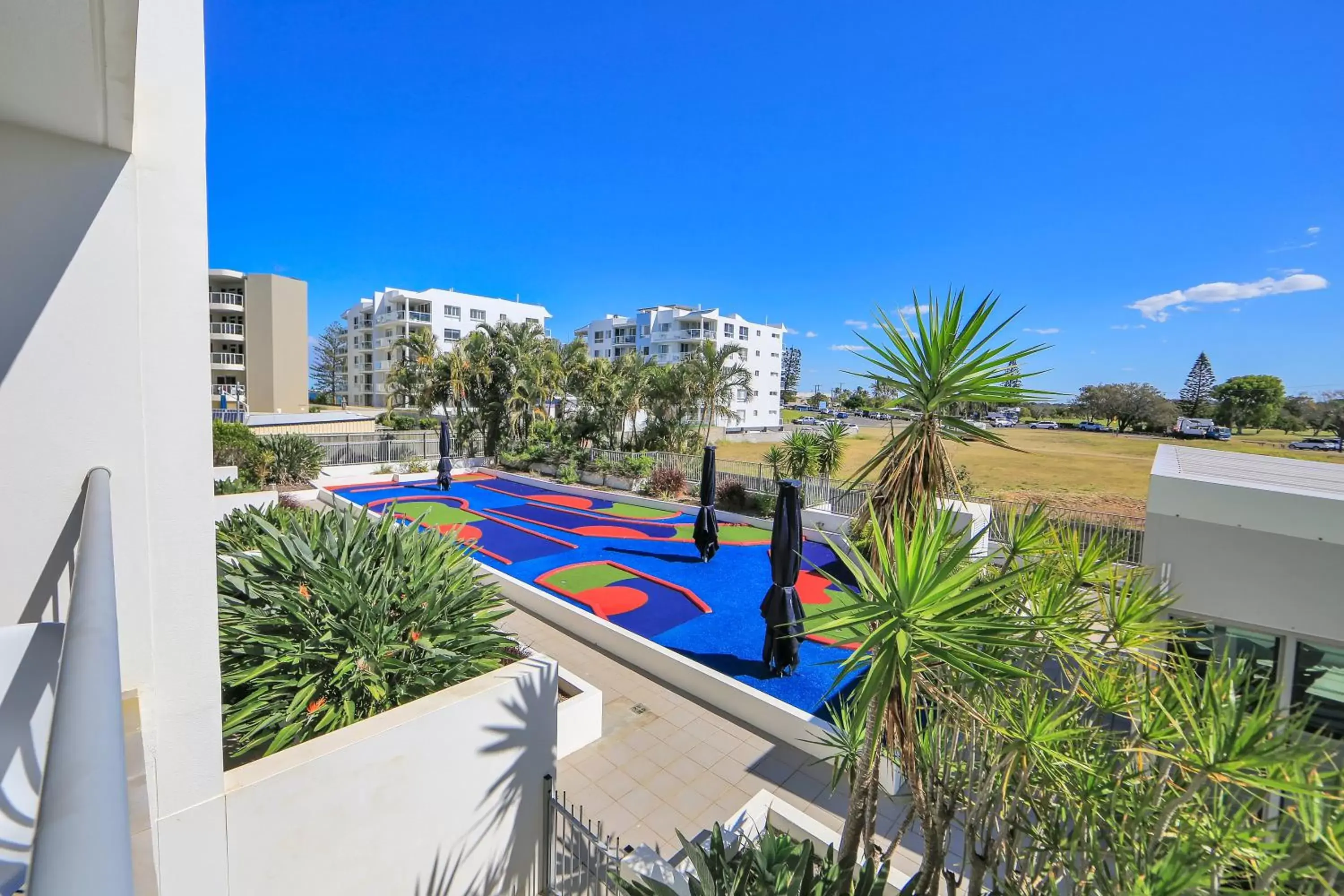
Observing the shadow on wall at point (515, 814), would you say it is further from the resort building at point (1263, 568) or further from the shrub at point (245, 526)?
the resort building at point (1263, 568)

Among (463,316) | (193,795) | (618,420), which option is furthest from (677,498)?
(463,316)

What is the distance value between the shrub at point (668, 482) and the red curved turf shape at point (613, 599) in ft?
31.2

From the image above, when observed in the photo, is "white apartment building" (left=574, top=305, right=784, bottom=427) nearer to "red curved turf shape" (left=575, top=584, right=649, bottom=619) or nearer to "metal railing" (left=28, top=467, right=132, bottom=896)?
"red curved turf shape" (left=575, top=584, right=649, bottom=619)

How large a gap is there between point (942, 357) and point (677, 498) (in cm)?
1845

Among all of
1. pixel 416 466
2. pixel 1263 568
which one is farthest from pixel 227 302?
pixel 1263 568

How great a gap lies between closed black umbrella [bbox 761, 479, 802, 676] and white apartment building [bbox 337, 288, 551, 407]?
56136mm

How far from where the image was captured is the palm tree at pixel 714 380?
102 ft

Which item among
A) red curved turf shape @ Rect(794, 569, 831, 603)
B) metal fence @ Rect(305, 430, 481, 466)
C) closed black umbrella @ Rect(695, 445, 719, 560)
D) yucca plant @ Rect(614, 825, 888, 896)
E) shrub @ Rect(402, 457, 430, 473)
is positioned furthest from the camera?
shrub @ Rect(402, 457, 430, 473)

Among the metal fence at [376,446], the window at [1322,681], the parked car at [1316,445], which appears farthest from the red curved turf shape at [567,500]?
the parked car at [1316,445]

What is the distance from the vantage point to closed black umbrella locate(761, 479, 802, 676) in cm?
844

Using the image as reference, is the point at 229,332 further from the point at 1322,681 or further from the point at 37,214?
the point at 1322,681

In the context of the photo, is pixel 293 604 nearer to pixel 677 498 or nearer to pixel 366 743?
pixel 366 743

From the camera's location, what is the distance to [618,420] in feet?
100

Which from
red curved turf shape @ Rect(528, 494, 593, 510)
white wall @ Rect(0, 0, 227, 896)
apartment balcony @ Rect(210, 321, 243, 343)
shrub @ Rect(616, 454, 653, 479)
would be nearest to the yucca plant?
white wall @ Rect(0, 0, 227, 896)
